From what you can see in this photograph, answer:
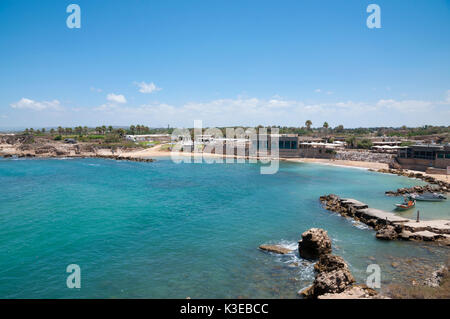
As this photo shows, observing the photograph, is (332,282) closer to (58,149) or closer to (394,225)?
(394,225)

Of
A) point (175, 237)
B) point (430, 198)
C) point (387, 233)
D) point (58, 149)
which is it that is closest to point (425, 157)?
point (430, 198)

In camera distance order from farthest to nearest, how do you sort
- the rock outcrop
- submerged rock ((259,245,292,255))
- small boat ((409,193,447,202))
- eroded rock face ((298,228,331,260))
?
small boat ((409,193,447,202)) < submerged rock ((259,245,292,255)) < eroded rock face ((298,228,331,260)) < the rock outcrop

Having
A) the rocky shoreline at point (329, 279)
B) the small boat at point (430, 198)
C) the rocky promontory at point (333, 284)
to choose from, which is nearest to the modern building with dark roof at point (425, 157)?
the small boat at point (430, 198)

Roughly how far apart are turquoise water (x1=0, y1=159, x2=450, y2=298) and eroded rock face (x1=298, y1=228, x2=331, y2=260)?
86 centimetres

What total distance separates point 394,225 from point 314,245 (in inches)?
425

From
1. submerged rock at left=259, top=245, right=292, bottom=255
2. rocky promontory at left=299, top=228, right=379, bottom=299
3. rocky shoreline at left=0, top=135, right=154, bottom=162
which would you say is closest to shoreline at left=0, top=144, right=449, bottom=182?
rocky shoreline at left=0, top=135, right=154, bottom=162

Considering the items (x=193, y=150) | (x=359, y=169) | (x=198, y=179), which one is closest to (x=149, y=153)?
(x=193, y=150)

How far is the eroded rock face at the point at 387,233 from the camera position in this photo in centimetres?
2522

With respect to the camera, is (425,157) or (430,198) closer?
(430,198)

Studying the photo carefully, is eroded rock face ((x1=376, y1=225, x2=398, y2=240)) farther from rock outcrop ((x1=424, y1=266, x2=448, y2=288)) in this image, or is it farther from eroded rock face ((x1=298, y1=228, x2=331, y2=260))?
eroded rock face ((x1=298, y1=228, x2=331, y2=260))

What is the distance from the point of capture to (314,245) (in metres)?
21.5

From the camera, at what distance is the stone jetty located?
82.2 feet
